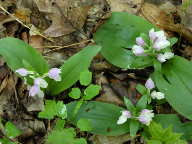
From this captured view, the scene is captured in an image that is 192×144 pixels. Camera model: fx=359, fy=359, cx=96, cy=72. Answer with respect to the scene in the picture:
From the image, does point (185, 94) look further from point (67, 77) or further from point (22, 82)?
point (22, 82)

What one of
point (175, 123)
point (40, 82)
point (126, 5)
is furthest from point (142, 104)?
point (126, 5)

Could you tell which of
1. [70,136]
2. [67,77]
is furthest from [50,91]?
[70,136]

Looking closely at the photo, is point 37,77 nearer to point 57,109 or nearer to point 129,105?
point 57,109

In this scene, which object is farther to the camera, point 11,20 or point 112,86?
point 11,20

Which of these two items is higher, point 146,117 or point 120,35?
point 120,35

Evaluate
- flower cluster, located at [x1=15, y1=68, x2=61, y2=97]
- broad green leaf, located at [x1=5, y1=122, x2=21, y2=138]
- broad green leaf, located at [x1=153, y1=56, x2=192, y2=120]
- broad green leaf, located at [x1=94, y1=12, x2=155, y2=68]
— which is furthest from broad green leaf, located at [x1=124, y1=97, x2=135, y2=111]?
broad green leaf, located at [x1=5, y1=122, x2=21, y2=138]
